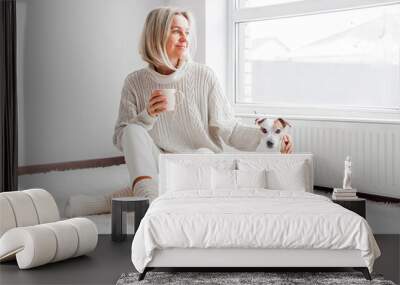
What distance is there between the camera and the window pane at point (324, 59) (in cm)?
656

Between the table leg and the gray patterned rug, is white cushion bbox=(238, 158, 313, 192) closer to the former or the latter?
the table leg

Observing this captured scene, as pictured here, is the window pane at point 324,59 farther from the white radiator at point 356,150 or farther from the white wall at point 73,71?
the white wall at point 73,71

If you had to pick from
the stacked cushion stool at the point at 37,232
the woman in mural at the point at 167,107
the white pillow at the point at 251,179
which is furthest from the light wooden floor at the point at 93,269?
the woman in mural at the point at 167,107

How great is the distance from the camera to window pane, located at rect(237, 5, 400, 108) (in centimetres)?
656

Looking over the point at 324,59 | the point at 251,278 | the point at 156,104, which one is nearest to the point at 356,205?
the point at 251,278

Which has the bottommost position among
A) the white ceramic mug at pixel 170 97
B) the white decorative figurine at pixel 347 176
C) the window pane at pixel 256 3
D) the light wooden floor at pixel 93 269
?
the light wooden floor at pixel 93 269

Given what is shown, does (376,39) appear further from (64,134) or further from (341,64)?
(64,134)

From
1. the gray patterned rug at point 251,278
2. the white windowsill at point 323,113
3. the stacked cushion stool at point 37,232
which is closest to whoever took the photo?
the gray patterned rug at point 251,278

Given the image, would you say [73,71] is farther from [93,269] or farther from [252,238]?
[252,238]

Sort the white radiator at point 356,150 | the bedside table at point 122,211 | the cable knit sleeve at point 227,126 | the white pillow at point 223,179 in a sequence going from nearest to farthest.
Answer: the white pillow at point 223,179
the bedside table at point 122,211
the white radiator at point 356,150
the cable knit sleeve at point 227,126

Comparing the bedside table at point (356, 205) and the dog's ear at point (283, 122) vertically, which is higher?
the dog's ear at point (283, 122)

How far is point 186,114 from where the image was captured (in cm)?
668

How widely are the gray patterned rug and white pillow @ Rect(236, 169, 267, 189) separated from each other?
1.07m

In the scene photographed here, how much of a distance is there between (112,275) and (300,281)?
1204 millimetres
